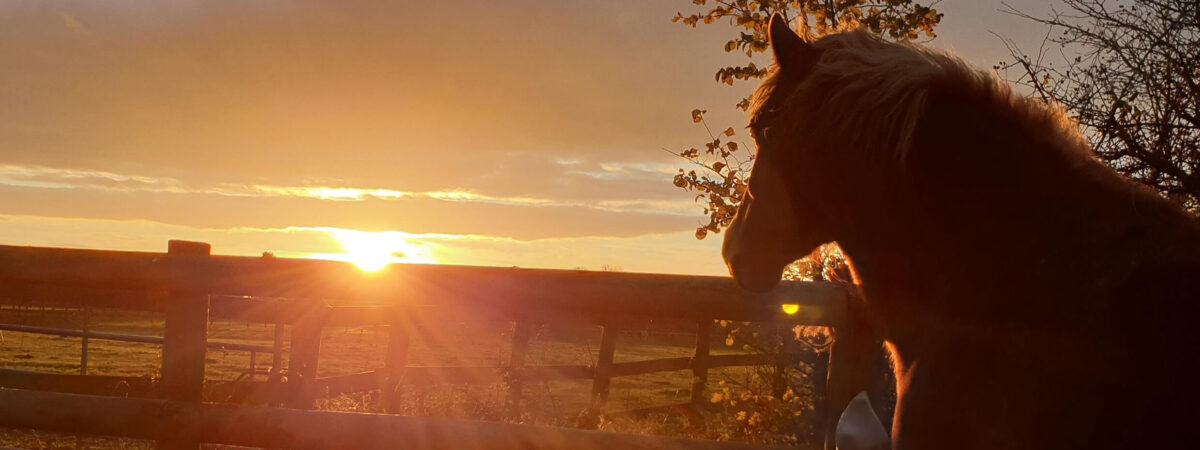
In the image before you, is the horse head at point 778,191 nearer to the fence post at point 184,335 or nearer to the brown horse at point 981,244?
the brown horse at point 981,244

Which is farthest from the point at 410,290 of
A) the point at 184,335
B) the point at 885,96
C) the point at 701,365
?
the point at 701,365

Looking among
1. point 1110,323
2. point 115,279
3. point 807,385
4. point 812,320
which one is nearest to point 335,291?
point 115,279

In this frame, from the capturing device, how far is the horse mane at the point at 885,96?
1842 millimetres

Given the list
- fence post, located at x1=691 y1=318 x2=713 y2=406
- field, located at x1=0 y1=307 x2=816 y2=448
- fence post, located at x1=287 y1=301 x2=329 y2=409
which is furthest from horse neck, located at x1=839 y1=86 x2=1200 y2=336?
fence post, located at x1=691 y1=318 x2=713 y2=406

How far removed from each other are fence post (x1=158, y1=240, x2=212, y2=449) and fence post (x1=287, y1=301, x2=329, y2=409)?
14.2 feet

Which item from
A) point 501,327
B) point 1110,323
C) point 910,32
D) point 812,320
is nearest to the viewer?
point 1110,323

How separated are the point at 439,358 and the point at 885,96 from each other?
55.0 feet

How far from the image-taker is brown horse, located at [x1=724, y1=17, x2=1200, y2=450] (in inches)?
61.4

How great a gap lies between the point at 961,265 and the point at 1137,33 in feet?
18.2

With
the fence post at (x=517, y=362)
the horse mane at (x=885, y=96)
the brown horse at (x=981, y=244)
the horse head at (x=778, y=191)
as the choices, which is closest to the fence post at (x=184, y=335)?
the horse head at (x=778, y=191)

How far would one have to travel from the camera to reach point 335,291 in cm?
302

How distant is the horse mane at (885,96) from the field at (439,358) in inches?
70.1

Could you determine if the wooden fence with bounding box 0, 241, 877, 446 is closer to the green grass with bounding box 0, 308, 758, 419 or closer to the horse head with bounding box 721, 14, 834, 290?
the horse head with bounding box 721, 14, 834, 290

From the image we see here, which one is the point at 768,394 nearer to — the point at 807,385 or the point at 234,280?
the point at 807,385
